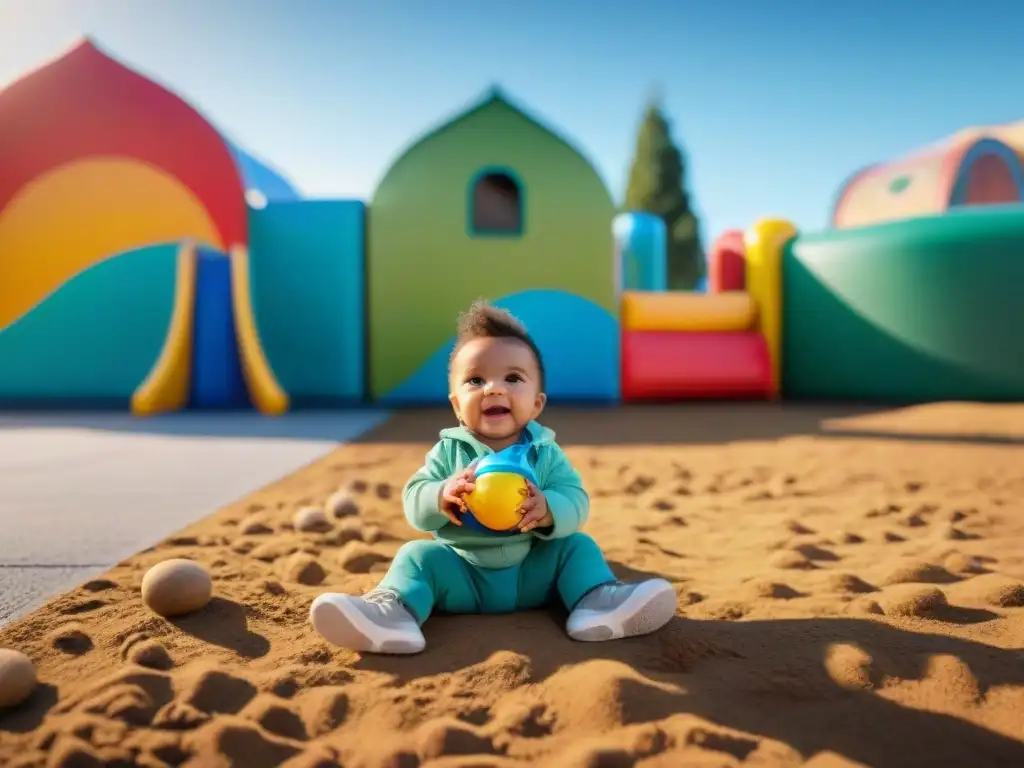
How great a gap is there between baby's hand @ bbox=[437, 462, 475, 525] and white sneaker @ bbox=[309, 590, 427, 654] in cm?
27

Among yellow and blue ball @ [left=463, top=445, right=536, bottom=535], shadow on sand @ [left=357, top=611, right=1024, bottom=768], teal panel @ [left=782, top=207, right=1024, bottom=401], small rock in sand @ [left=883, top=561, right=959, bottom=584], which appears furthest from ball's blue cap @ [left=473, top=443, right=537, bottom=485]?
teal panel @ [left=782, top=207, right=1024, bottom=401]

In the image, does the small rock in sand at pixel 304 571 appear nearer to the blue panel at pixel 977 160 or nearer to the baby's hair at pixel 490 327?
the baby's hair at pixel 490 327

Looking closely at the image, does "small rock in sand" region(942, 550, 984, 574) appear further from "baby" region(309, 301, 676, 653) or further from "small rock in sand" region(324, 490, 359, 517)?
"small rock in sand" region(324, 490, 359, 517)

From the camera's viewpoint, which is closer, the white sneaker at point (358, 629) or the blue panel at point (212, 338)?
the white sneaker at point (358, 629)

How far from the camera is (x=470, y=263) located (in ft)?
28.3

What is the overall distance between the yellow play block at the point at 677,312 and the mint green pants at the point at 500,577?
23.7 feet

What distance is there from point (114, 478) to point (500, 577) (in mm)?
2777

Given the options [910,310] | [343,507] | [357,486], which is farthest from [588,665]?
[910,310]

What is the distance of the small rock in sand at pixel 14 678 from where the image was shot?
50.5 inches

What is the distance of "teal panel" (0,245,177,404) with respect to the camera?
824 centimetres

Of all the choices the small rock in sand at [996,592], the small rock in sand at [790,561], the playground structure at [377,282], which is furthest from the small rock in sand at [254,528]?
the playground structure at [377,282]

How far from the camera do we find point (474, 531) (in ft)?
5.70

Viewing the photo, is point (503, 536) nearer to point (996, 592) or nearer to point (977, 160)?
point (996, 592)

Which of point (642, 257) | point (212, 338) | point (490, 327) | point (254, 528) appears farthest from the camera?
point (642, 257)
